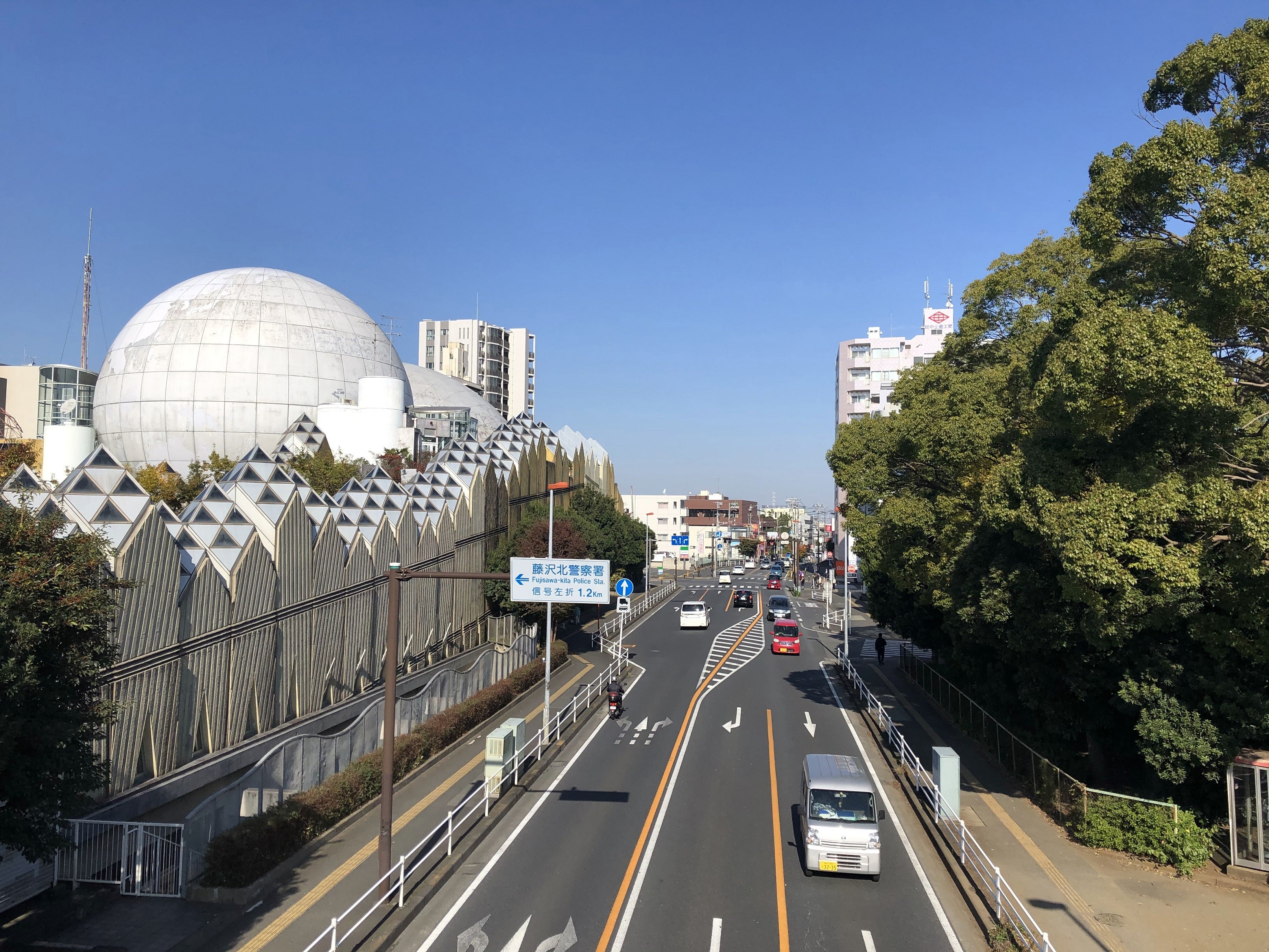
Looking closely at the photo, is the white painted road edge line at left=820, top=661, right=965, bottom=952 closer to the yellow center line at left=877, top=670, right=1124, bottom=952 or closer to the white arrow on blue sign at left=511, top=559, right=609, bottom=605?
the yellow center line at left=877, top=670, right=1124, bottom=952

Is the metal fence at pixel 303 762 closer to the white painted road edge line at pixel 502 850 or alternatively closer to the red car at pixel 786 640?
the white painted road edge line at pixel 502 850

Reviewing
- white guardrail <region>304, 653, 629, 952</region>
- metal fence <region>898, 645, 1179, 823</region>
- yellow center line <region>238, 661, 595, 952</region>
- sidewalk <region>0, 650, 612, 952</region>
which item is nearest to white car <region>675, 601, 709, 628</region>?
metal fence <region>898, 645, 1179, 823</region>

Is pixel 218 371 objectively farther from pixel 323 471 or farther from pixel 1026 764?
pixel 1026 764

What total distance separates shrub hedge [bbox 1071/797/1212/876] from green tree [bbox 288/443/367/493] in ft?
132

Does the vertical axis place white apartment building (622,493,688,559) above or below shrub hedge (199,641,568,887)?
above

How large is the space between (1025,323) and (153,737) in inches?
1108

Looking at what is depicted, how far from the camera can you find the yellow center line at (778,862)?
13398 millimetres

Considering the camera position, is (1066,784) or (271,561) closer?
(1066,784)

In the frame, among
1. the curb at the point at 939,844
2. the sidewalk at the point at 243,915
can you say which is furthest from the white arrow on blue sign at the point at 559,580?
the curb at the point at 939,844

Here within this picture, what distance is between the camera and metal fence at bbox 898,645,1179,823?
1758cm

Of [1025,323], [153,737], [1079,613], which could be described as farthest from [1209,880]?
[153,737]

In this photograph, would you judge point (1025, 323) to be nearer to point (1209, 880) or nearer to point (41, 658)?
point (1209, 880)

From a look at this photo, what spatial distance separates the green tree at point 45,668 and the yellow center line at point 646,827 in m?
7.83

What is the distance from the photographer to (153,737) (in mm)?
17812
